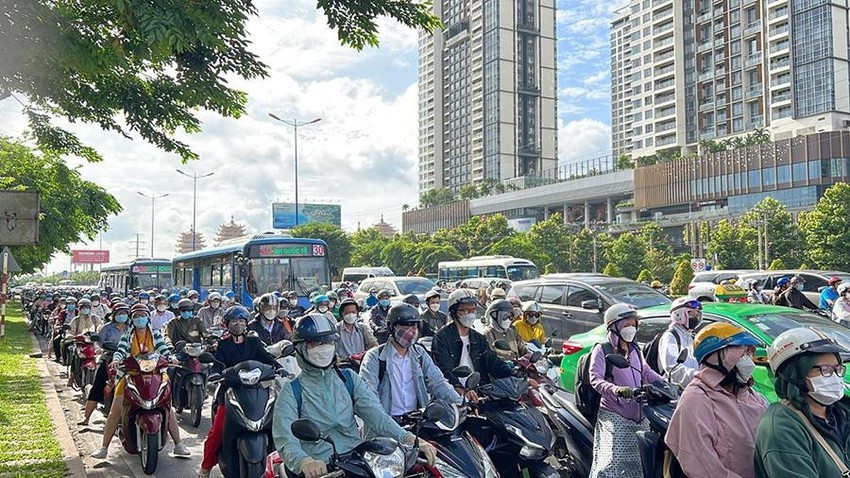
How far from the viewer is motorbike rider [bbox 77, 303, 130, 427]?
338 inches

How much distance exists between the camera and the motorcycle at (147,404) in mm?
6875

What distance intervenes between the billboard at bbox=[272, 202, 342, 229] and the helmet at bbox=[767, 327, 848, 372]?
8249 cm

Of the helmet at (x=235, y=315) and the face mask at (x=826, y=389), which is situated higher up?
the helmet at (x=235, y=315)

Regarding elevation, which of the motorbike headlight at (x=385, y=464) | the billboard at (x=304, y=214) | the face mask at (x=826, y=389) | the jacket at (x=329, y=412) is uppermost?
the billboard at (x=304, y=214)

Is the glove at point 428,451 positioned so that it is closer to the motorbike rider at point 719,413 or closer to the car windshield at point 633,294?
the motorbike rider at point 719,413

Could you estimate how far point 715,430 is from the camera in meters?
3.26

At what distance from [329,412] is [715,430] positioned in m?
2.00

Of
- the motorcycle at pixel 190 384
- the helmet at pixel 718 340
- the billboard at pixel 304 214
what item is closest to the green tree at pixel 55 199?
the motorcycle at pixel 190 384

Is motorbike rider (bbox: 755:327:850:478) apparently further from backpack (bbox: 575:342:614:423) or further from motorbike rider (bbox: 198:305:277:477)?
motorbike rider (bbox: 198:305:277:477)

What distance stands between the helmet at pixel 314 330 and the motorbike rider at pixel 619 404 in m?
2.01

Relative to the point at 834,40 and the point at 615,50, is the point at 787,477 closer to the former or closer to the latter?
the point at 834,40

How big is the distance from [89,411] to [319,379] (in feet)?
20.5

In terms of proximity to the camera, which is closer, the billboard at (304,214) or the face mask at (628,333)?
the face mask at (628,333)

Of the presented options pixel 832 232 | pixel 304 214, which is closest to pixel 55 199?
pixel 832 232
